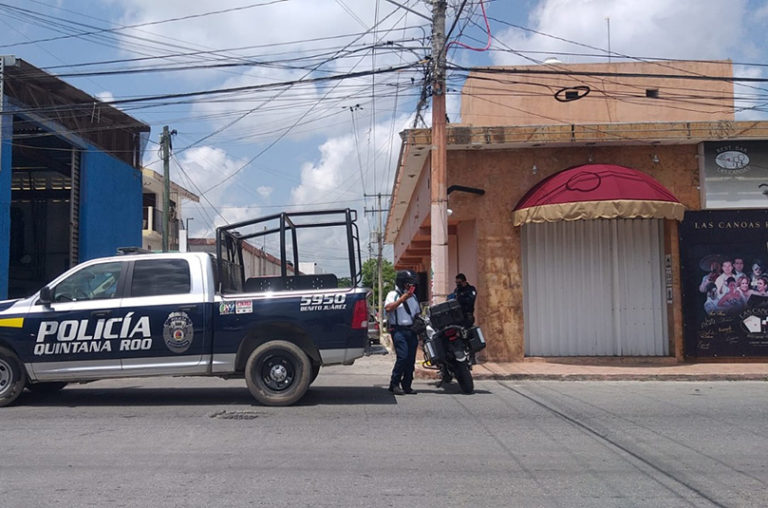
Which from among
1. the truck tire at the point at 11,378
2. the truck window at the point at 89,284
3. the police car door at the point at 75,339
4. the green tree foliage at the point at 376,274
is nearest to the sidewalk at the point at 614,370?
the police car door at the point at 75,339

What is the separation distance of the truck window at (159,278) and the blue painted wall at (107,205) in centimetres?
1360

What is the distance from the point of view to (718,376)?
12.2 m

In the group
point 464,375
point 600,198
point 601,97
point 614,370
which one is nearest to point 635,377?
point 614,370

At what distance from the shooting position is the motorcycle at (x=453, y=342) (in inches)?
393

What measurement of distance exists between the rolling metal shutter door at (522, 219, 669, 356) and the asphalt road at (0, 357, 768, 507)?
12.5 ft

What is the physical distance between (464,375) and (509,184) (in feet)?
17.9

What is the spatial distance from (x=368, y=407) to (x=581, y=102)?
34.9 ft

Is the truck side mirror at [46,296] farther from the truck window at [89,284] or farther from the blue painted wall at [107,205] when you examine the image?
the blue painted wall at [107,205]

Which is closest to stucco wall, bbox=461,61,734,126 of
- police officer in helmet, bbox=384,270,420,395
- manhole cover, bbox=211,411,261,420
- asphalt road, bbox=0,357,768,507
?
police officer in helmet, bbox=384,270,420,395

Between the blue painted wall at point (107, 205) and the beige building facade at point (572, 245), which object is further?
the blue painted wall at point (107, 205)

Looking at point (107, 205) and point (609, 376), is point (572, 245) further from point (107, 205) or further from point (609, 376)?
point (107, 205)

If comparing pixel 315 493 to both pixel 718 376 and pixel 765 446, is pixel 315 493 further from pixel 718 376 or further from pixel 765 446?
pixel 718 376

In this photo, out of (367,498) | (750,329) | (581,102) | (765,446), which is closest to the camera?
(367,498)

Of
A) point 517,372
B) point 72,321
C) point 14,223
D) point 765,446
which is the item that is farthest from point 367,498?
point 14,223
